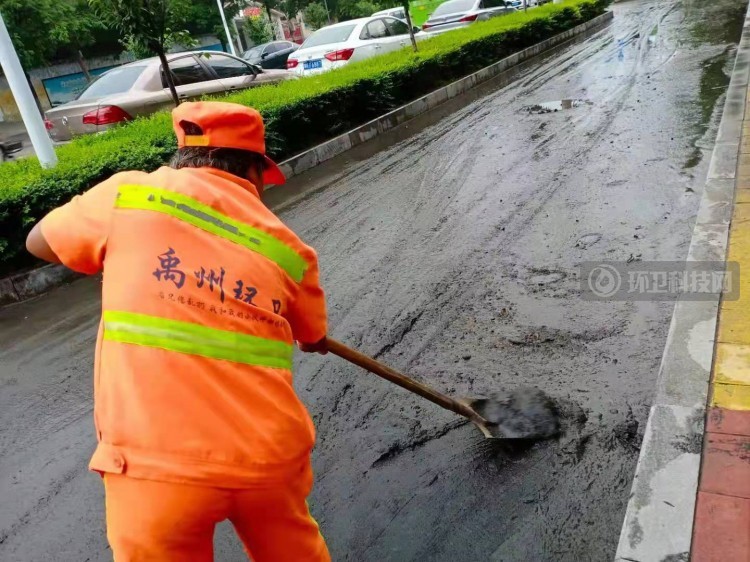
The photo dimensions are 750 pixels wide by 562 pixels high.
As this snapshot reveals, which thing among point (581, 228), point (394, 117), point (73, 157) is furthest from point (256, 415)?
point (394, 117)

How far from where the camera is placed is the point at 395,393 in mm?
3285

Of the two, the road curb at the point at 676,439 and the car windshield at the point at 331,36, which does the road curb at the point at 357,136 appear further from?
the road curb at the point at 676,439

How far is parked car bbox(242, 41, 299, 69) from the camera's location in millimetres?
21172

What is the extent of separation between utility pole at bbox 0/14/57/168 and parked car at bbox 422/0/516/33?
536 inches

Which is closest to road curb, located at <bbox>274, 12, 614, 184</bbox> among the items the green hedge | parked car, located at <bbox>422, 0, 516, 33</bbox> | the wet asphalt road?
the green hedge

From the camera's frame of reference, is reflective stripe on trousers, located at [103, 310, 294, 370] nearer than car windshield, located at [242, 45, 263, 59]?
Yes

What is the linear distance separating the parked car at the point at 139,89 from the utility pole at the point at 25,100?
1.91 m

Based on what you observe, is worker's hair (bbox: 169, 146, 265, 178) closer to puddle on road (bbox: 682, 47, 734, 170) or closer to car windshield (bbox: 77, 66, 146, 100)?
puddle on road (bbox: 682, 47, 734, 170)

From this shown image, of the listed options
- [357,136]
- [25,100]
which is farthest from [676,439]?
[357,136]

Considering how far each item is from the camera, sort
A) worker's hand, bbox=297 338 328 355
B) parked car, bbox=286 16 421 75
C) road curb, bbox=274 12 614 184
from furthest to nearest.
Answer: parked car, bbox=286 16 421 75, road curb, bbox=274 12 614 184, worker's hand, bbox=297 338 328 355

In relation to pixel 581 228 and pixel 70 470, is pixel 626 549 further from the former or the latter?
pixel 581 228

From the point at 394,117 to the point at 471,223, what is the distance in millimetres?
5211

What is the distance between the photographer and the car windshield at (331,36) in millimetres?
13570

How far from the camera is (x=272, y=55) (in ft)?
69.7
